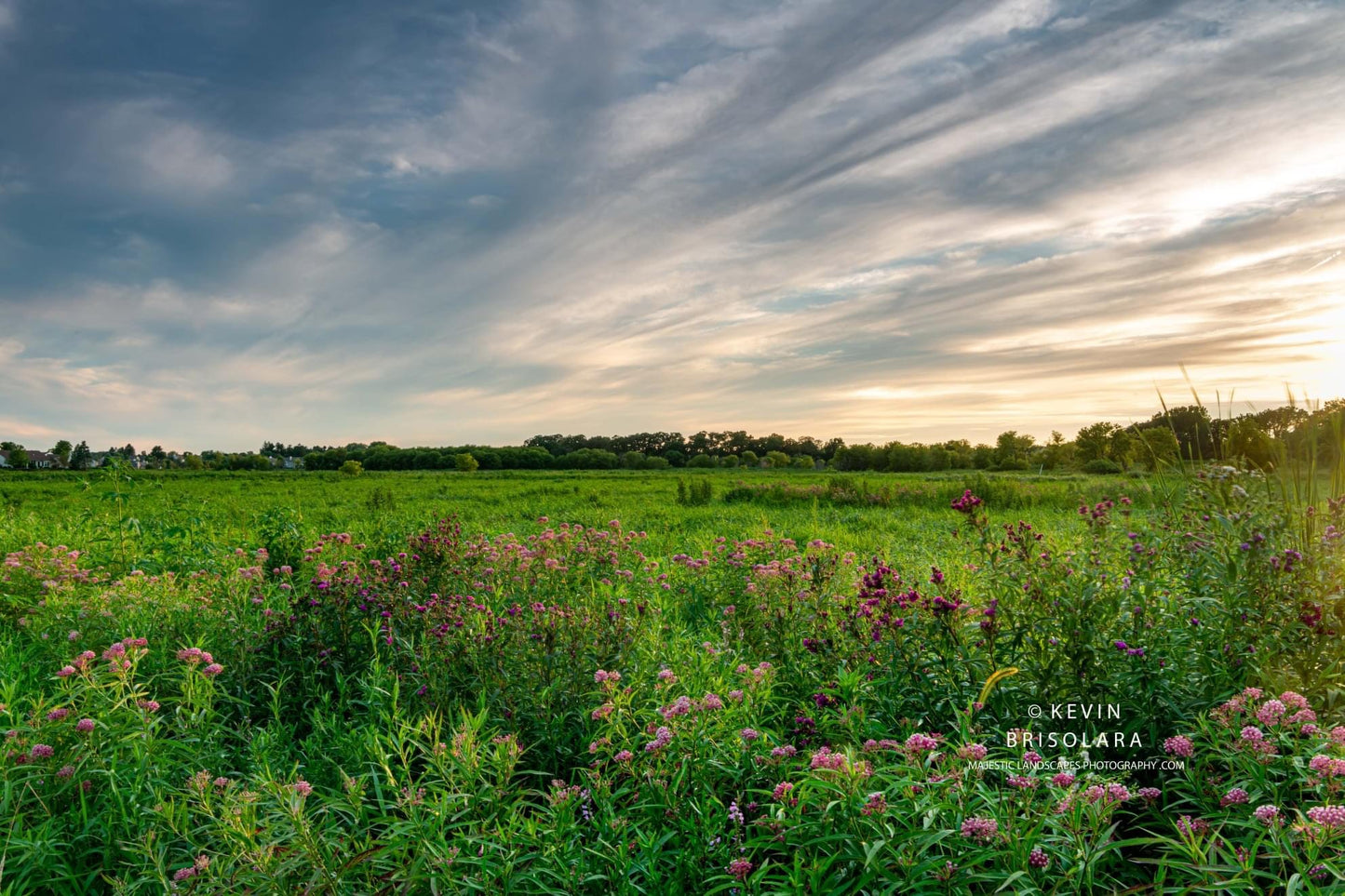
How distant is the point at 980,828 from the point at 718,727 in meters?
1.27

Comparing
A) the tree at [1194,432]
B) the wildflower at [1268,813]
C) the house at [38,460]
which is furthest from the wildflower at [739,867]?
the house at [38,460]

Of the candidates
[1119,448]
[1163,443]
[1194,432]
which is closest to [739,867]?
A: [1194,432]

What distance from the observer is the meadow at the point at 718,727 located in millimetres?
2344

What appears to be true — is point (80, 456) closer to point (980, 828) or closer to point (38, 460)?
point (38, 460)

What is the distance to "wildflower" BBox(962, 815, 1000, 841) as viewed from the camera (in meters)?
2.10

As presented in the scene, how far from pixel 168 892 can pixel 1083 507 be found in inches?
213

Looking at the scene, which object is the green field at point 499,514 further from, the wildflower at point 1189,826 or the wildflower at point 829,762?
the wildflower at point 829,762

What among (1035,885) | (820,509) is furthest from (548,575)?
(820,509)

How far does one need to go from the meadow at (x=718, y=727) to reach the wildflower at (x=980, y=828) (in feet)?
0.04

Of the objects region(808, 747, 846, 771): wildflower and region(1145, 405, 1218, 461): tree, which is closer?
region(808, 747, 846, 771): wildflower

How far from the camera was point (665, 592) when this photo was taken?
23.9ft

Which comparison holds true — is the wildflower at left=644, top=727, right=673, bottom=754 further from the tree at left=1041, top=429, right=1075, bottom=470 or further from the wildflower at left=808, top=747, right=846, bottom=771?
the tree at left=1041, top=429, right=1075, bottom=470

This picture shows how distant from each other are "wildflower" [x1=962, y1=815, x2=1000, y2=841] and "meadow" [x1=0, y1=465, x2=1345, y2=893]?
1 centimetres

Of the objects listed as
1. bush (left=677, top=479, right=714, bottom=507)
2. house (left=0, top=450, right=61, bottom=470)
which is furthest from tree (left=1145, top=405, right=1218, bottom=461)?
house (left=0, top=450, right=61, bottom=470)
